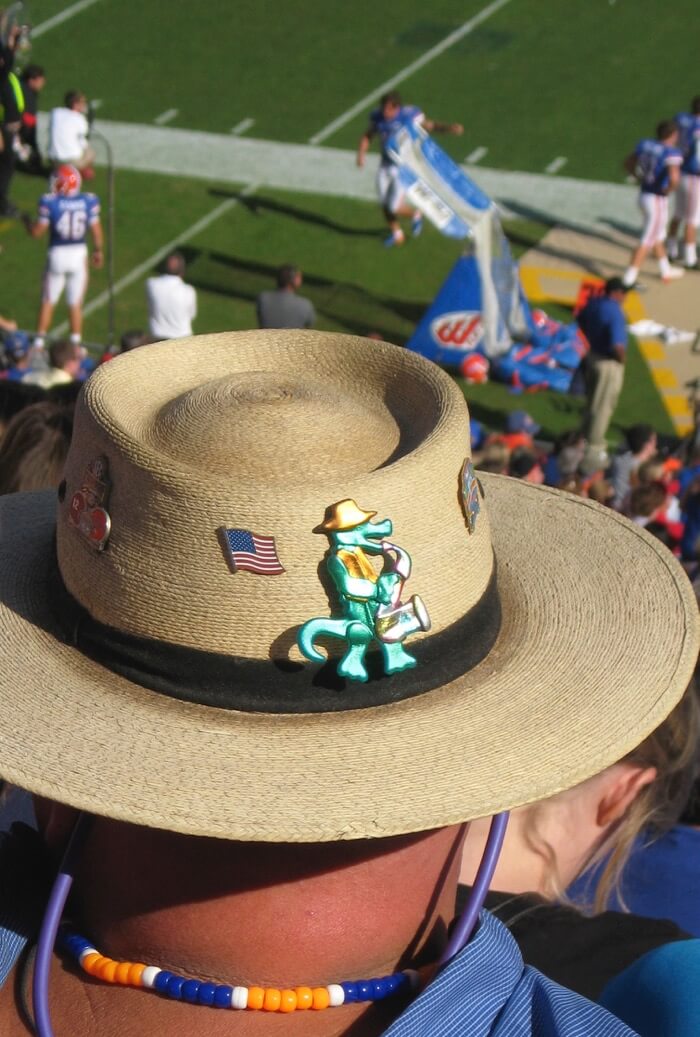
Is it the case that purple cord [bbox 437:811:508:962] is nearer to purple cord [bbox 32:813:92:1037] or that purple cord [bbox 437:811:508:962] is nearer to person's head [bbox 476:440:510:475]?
purple cord [bbox 32:813:92:1037]

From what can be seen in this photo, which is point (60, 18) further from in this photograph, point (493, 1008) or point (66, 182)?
point (493, 1008)

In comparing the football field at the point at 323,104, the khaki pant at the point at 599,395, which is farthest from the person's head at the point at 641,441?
the football field at the point at 323,104

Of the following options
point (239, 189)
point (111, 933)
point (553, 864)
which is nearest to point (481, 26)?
point (239, 189)

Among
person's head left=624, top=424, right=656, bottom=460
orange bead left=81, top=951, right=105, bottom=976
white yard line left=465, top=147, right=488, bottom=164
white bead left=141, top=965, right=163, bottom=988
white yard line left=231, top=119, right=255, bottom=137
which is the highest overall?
white bead left=141, top=965, right=163, bottom=988

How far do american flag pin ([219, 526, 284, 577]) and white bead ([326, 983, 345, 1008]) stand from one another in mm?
573

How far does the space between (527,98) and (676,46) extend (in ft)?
8.86

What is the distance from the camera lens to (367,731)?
195 centimetres

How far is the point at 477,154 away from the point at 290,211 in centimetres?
265

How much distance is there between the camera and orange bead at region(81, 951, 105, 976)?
2.00 metres

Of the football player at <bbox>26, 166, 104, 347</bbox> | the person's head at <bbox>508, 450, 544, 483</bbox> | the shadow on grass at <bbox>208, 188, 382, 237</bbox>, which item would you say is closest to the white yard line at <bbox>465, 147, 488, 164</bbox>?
the shadow on grass at <bbox>208, 188, 382, 237</bbox>

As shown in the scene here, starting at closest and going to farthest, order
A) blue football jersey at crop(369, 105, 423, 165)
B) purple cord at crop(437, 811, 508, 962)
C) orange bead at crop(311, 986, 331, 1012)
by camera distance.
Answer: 1. orange bead at crop(311, 986, 331, 1012)
2. purple cord at crop(437, 811, 508, 962)
3. blue football jersey at crop(369, 105, 423, 165)

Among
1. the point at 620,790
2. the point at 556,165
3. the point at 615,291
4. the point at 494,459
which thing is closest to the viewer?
the point at 620,790

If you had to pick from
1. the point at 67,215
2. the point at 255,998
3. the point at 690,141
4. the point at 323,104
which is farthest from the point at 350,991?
the point at 323,104

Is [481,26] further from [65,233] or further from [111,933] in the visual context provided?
[111,933]
